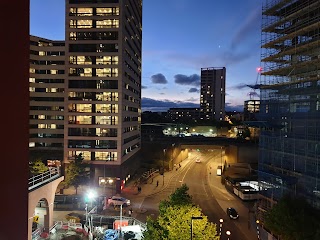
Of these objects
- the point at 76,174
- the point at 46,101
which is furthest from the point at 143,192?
the point at 46,101

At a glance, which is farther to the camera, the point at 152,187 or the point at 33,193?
the point at 152,187

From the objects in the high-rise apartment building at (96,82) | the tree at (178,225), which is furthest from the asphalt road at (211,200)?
the high-rise apartment building at (96,82)

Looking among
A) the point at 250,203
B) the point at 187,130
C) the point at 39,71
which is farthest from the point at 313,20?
the point at 187,130

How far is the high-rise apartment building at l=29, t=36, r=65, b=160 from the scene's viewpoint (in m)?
73.6

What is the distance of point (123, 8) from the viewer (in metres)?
59.7

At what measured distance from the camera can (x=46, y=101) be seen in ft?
243

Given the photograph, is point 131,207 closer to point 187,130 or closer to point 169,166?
point 169,166

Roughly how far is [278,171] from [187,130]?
13422 cm

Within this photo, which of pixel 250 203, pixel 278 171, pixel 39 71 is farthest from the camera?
pixel 39 71

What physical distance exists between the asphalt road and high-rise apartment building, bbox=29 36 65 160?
101 ft

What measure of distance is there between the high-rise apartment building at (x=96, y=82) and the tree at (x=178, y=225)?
111 feet

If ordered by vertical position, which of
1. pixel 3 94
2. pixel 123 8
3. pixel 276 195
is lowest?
pixel 276 195

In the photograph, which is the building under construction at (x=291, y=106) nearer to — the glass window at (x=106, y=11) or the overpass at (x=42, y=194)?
the overpass at (x=42, y=194)

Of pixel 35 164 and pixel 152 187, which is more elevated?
pixel 35 164
